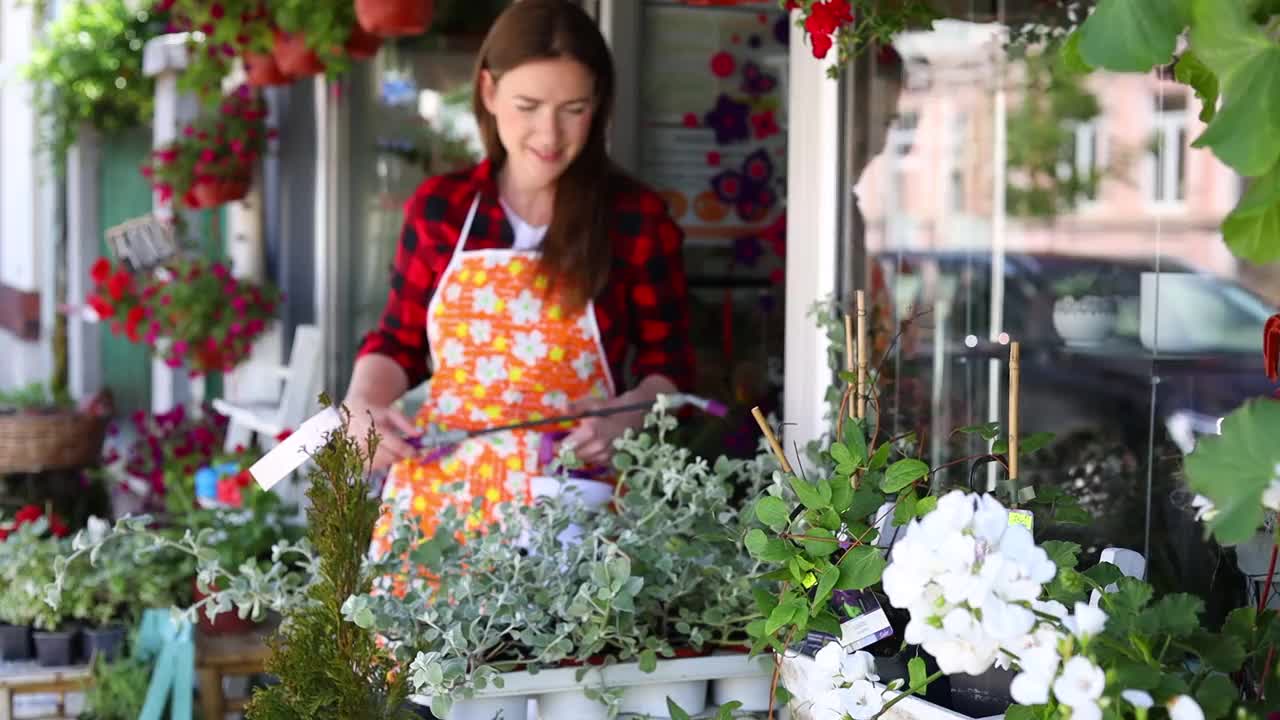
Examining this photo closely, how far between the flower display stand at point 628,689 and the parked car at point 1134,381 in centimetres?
43

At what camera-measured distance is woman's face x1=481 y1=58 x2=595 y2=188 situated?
2281 millimetres

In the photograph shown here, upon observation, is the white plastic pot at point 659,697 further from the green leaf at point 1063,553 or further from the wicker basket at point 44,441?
the wicker basket at point 44,441

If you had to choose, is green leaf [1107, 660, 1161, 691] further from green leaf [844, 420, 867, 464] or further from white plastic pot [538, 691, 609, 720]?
white plastic pot [538, 691, 609, 720]

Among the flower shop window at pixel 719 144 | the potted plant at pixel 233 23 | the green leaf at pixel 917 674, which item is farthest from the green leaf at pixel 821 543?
the potted plant at pixel 233 23

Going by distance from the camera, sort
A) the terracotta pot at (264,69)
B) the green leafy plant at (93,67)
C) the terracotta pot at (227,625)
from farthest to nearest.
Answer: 1. the green leafy plant at (93,67)
2. the terracotta pot at (264,69)
3. the terracotta pot at (227,625)

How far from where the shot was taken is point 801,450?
6.97 feet

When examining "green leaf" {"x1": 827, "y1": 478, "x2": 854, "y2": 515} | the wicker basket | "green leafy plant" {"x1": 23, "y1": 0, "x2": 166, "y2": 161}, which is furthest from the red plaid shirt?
"green leafy plant" {"x1": 23, "y1": 0, "x2": 166, "y2": 161}

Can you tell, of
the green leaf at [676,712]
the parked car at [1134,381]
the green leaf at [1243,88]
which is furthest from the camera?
the parked car at [1134,381]

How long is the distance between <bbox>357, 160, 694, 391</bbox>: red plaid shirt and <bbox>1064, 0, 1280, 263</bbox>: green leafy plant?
149 centimetres

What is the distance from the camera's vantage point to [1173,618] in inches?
43.0

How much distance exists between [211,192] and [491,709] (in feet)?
11.8

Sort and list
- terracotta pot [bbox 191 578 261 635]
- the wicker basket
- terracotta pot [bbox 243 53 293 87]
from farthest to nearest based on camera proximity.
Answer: the wicker basket
terracotta pot [bbox 243 53 293 87]
terracotta pot [bbox 191 578 261 635]

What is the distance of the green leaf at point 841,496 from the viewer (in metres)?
1.39

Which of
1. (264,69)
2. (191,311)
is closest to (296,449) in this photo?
(264,69)
